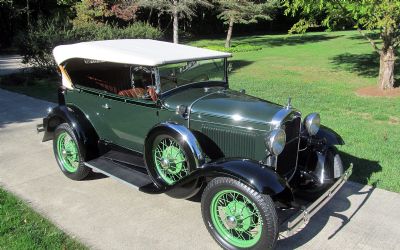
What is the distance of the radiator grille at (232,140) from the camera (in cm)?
398

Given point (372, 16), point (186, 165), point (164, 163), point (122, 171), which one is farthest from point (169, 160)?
point (372, 16)

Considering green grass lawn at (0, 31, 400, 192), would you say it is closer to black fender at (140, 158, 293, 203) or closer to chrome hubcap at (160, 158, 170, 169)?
black fender at (140, 158, 293, 203)

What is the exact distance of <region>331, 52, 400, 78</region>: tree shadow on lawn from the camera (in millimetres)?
14398

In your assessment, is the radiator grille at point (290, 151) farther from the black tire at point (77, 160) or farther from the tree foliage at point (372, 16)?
the tree foliage at point (372, 16)

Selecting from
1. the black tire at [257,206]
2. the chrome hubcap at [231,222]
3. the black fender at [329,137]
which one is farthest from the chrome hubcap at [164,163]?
the black fender at [329,137]

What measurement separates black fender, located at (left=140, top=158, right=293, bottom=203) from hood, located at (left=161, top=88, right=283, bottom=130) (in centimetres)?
44

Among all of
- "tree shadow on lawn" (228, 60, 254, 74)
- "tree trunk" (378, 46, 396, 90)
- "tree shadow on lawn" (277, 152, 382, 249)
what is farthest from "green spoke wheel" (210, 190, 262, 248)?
"tree shadow on lawn" (228, 60, 254, 74)

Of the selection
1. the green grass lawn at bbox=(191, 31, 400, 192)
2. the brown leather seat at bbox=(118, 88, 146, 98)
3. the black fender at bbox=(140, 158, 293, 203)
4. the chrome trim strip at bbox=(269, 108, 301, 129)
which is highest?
the brown leather seat at bbox=(118, 88, 146, 98)

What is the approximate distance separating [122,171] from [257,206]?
1.87 meters

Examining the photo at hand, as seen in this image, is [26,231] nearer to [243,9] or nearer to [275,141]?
[275,141]

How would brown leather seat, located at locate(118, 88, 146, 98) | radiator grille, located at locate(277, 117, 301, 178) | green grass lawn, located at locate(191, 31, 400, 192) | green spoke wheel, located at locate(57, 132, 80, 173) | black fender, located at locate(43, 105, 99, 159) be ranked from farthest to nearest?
green grass lawn, located at locate(191, 31, 400, 192)
green spoke wheel, located at locate(57, 132, 80, 173)
black fender, located at locate(43, 105, 99, 159)
brown leather seat, located at locate(118, 88, 146, 98)
radiator grille, located at locate(277, 117, 301, 178)

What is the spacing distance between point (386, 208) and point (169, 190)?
2438 mm

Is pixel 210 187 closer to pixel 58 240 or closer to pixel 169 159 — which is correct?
pixel 169 159

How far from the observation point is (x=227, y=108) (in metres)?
4.14
